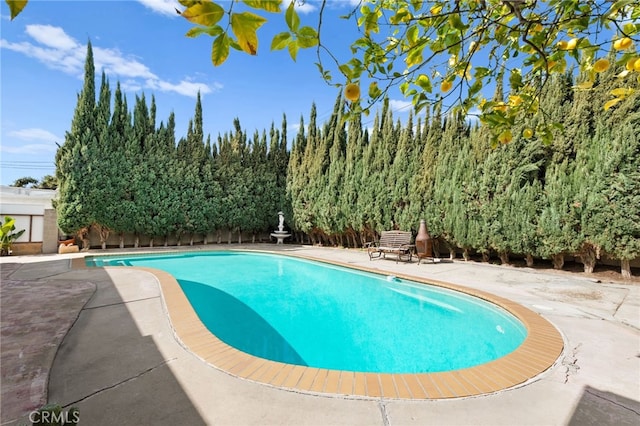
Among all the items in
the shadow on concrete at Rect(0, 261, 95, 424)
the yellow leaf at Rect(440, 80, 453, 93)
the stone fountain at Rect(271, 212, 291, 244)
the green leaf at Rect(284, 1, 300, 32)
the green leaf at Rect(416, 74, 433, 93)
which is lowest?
the shadow on concrete at Rect(0, 261, 95, 424)

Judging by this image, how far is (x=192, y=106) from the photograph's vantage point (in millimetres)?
15734

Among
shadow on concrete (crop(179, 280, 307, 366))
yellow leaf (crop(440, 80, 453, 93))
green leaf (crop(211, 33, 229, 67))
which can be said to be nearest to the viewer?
green leaf (crop(211, 33, 229, 67))

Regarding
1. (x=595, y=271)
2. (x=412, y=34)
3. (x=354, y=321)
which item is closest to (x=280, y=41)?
(x=412, y=34)

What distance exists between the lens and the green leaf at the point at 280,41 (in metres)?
1.05

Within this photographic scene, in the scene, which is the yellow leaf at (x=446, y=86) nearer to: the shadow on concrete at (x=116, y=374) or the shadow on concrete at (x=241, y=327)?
the shadow on concrete at (x=116, y=374)

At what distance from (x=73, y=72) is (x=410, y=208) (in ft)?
49.4

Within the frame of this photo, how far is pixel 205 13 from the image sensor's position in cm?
80

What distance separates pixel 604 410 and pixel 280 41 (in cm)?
328

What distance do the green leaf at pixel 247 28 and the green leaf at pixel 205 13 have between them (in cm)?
4

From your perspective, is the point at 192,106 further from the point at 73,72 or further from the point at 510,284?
the point at 510,284

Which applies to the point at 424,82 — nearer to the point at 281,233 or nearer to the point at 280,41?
the point at 280,41

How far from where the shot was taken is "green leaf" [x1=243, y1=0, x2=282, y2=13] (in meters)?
0.84

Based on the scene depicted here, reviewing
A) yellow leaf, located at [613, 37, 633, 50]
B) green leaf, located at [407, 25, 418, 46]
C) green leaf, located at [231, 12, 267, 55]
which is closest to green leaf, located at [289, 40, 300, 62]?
green leaf, located at [231, 12, 267, 55]

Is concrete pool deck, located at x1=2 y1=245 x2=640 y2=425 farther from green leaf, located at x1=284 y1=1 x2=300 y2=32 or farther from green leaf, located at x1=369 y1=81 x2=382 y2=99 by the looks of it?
green leaf, located at x1=284 y1=1 x2=300 y2=32
